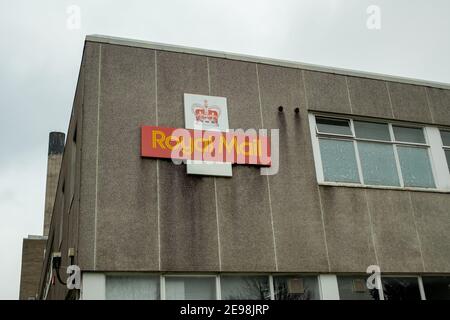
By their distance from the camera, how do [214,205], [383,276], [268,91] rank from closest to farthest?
[214,205] < [383,276] < [268,91]

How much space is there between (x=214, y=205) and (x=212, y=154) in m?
1.05

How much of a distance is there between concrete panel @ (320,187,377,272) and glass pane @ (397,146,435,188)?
156 centimetres

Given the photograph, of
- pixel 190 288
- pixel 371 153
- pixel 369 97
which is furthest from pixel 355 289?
pixel 369 97

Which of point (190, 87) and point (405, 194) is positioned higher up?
point (190, 87)

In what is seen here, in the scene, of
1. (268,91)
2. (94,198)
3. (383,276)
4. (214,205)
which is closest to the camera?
(94,198)

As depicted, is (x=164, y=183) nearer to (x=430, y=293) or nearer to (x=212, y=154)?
(x=212, y=154)

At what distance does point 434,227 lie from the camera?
12203 mm

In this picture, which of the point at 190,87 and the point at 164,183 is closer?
the point at 164,183

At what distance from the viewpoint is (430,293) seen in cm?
1164

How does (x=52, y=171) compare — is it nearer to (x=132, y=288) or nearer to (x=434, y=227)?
(x=132, y=288)

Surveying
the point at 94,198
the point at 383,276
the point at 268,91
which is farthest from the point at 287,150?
the point at 94,198

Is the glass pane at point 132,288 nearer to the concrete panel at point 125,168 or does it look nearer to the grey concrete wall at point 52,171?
the concrete panel at point 125,168

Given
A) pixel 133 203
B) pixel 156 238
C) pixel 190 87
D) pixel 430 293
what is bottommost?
pixel 430 293

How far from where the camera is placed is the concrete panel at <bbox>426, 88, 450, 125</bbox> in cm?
1372
